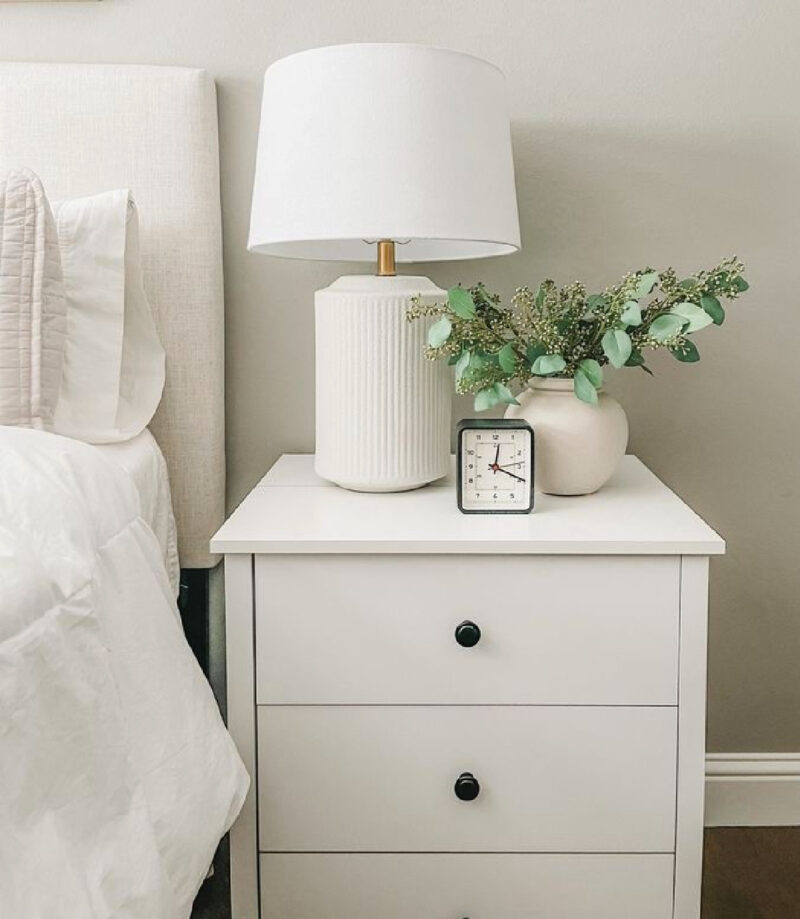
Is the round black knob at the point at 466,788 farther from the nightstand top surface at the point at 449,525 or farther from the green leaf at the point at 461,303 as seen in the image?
the green leaf at the point at 461,303

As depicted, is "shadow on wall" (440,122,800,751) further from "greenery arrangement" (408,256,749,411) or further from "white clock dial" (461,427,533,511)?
"white clock dial" (461,427,533,511)

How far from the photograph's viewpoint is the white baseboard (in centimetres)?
182

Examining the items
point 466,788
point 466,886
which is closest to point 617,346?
point 466,788

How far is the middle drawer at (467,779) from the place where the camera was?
1.29m

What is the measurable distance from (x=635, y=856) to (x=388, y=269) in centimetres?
83

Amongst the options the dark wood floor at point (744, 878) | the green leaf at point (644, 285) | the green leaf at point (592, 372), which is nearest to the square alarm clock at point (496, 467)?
the green leaf at point (592, 372)

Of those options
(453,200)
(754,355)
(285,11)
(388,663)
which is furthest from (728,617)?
(285,11)

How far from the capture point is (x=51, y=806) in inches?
33.9

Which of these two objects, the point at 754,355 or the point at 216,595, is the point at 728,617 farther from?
the point at 216,595

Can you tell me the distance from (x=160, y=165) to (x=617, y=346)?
752 millimetres

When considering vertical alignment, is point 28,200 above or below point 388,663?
above

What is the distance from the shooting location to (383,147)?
132cm

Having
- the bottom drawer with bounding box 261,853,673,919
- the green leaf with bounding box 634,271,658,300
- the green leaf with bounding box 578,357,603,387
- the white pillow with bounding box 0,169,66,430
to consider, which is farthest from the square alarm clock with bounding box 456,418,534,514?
the white pillow with bounding box 0,169,66,430

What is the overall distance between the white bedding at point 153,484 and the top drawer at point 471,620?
0.86 ft
